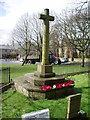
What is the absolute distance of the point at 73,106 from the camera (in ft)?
12.1

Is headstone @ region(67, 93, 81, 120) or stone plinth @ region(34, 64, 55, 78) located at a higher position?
stone plinth @ region(34, 64, 55, 78)

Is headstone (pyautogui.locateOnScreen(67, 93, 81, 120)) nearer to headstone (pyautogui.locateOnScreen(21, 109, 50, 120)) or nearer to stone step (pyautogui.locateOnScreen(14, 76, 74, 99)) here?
headstone (pyautogui.locateOnScreen(21, 109, 50, 120))

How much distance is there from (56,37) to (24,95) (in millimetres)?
21258

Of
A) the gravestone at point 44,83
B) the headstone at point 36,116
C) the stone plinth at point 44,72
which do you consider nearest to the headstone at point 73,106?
the headstone at point 36,116

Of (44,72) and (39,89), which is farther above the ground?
(44,72)

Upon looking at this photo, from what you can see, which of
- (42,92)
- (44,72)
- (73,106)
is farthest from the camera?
A: (44,72)

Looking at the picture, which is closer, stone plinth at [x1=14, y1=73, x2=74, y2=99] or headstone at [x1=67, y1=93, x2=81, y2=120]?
headstone at [x1=67, y1=93, x2=81, y2=120]

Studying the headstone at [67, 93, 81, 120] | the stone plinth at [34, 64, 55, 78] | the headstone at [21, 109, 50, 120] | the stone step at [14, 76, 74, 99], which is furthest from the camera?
the stone plinth at [34, 64, 55, 78]

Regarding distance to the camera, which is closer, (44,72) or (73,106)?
(73,106)

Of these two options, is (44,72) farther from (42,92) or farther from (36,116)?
(36,116)

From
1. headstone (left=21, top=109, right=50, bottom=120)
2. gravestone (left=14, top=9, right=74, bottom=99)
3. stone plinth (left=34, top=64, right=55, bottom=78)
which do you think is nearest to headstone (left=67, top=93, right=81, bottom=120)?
headstone (left=21, top=109, right=50, bottom=120)

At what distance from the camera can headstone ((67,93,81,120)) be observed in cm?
363

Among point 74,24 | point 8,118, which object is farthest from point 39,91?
point 74,24

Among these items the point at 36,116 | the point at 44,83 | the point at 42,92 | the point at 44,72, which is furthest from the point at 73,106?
the point at 44,72
